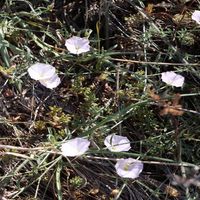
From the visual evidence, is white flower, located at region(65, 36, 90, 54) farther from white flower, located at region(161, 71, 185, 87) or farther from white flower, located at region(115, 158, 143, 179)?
white flower, located at region(115, 158, 143, 179)

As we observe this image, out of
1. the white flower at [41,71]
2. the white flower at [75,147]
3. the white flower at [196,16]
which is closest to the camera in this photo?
the white flower at [75,147]

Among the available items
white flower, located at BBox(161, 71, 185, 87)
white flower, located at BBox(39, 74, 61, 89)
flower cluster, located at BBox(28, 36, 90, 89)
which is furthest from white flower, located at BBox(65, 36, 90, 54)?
white flower, located at BBox(161, 71, 185, 87)

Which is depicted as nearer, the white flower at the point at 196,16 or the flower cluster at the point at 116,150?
the flower cluster at the point at 116,150

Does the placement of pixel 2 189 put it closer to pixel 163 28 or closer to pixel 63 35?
pixel 63 35

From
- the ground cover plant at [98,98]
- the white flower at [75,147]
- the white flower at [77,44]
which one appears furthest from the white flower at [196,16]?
the white flower at [75,147]

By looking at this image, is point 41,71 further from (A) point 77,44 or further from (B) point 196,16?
(B) point 196,16

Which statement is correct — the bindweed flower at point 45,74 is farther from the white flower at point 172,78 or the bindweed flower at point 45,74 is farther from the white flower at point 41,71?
the white flower at point 172,78

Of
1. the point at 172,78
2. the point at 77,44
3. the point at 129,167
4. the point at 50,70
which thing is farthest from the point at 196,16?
the point at 129,167

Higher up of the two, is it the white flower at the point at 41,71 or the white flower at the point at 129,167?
the white flower at the point at 41,71
